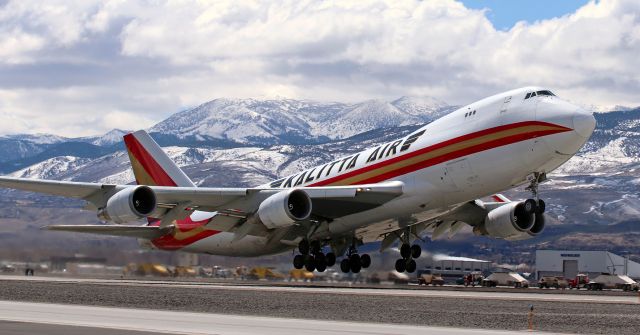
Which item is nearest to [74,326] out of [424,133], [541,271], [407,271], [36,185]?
[36,185]

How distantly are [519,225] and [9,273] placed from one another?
3494 centimetres

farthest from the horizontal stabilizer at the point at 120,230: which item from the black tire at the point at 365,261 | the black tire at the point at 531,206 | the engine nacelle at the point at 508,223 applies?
the black tire at the point at 531,206

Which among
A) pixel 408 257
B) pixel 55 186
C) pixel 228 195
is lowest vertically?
pixel 408 257

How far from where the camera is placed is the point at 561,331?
3231 cm

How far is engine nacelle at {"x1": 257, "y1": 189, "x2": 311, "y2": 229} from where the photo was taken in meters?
51.0

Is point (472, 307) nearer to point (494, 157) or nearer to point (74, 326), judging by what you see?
point (494, 157)

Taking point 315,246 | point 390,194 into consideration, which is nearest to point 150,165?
point 315,246

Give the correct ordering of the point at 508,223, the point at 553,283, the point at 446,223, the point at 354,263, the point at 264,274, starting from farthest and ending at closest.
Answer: the point at 553,283 < the point at 264,274 < the point at 446,223 < the point at 354,263 < the point at 508,223

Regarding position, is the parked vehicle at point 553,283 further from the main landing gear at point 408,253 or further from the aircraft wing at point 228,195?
the aircraft wing at point 228,195

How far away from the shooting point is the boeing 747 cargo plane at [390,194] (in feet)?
153

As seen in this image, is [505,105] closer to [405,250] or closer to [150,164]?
[405,250]

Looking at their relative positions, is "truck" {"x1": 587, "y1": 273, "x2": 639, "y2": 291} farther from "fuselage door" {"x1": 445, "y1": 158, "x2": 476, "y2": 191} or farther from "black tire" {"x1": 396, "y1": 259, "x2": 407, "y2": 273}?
"fuselage door" {"x1": 445, "y1": 158, "x2": 476, "y2": 191}

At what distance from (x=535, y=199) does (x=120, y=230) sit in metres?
27.5

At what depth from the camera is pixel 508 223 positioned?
57.6m
